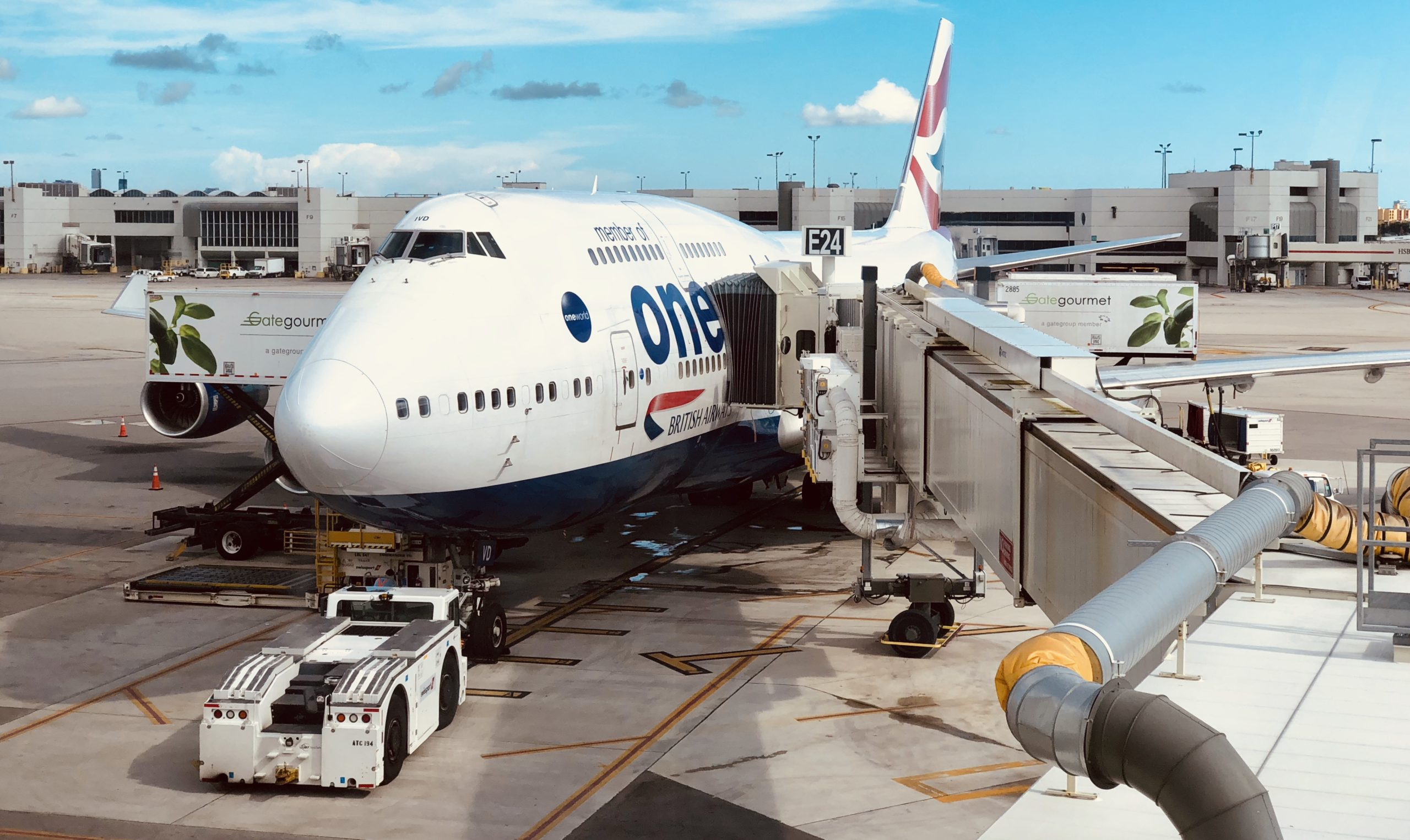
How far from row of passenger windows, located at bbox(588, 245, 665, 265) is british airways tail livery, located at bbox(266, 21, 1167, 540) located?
0.14 ft

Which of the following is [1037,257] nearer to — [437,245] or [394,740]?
[437,245]

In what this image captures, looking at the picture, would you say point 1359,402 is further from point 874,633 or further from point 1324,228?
point 1324,228

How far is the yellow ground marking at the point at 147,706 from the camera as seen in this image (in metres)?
19.1

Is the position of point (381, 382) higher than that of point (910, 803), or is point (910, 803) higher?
point (381, 382)

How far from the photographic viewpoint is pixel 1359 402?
2251 inches

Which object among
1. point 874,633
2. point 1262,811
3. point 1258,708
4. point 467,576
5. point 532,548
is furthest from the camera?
point 532,548

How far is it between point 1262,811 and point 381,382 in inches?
566

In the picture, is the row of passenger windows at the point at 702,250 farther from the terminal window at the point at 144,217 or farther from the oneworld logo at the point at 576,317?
the terminal window at the point at 144,217

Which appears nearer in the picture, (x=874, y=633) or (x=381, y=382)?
(x=381, y=382)

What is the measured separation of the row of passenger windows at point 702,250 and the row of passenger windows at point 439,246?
570cm

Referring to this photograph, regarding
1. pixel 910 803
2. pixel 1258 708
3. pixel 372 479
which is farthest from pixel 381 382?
pixel 1258 708

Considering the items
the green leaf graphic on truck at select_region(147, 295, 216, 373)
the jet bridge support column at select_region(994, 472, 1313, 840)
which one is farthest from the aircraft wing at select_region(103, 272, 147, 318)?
the jet bridge support column at select_region(994, 472, 1313, 840)

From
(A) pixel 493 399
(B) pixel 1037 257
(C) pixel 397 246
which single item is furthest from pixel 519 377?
(B) pixel 1037 257

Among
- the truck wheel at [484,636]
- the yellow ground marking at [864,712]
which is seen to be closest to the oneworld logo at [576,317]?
the truck wheel at [484,636]
